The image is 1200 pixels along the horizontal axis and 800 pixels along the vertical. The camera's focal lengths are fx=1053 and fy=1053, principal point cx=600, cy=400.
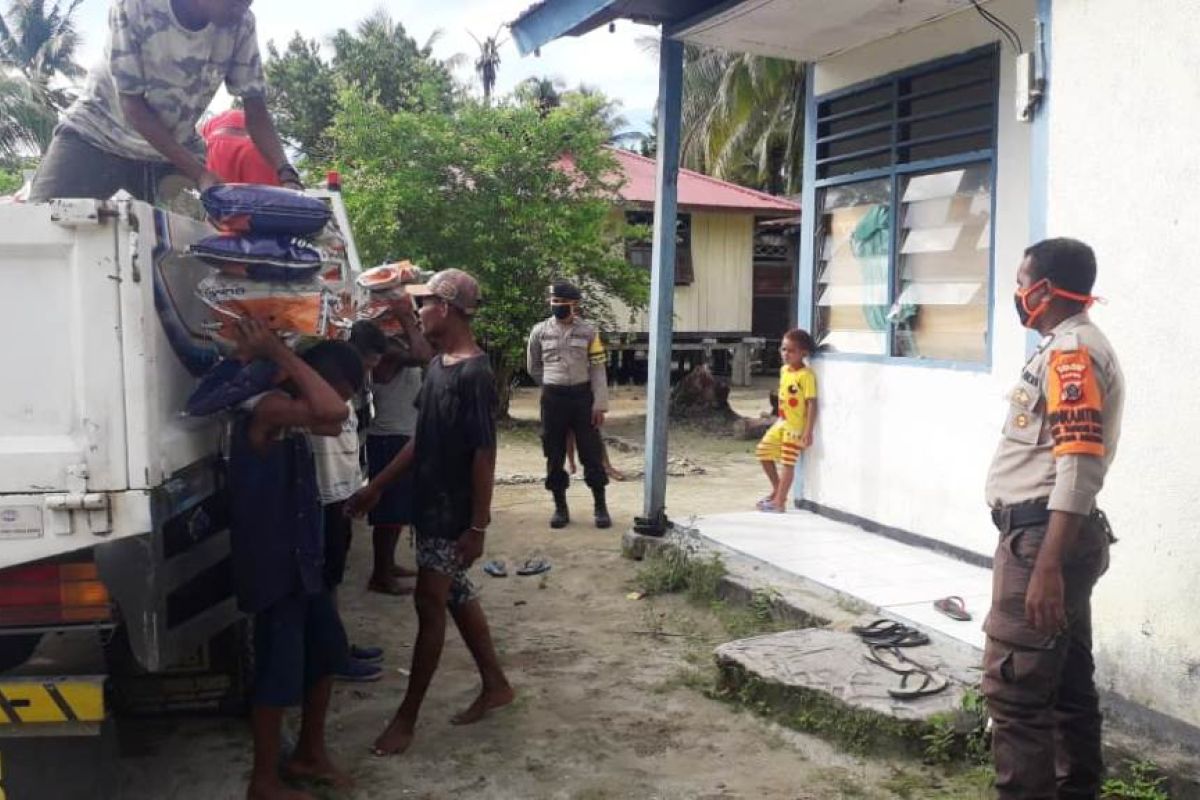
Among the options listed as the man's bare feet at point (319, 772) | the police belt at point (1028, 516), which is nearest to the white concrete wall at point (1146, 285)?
the police belt at point (1028, 516)

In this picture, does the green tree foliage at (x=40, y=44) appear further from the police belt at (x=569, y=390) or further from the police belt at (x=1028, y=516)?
the police belt at (x=1028, y=516)

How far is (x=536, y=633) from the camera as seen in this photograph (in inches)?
213

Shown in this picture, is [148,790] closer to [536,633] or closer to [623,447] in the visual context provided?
[536,633]

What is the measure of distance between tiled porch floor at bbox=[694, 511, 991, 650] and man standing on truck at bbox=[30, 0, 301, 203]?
10.7 feet

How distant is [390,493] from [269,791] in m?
2.65

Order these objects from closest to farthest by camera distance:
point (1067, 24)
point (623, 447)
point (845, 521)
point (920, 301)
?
point (1067, 24) → point (920, 301) → point (845, 521) → point (623, 447)

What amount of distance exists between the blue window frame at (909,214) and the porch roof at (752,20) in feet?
1.04

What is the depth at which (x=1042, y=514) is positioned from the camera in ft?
9.64

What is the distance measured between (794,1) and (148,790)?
474 centimetres

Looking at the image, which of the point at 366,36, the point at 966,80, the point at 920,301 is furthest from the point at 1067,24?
the point at 366,36

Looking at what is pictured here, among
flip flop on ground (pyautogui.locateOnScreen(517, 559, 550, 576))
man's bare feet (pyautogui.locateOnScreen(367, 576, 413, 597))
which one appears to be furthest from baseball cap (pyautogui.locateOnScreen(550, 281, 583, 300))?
→ man's bare feet (pyautogui.locateOnScreen(367, 576, 413, 597))

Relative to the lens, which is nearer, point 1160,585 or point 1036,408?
point 1036,408

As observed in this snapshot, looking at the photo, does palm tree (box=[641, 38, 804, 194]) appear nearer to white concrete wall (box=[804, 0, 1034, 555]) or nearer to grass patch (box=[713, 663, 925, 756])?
white concrete wall (box=[804, 0, 1034, 555])

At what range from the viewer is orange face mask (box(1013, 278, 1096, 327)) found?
117 inches
